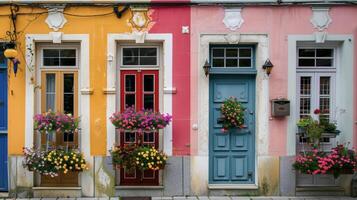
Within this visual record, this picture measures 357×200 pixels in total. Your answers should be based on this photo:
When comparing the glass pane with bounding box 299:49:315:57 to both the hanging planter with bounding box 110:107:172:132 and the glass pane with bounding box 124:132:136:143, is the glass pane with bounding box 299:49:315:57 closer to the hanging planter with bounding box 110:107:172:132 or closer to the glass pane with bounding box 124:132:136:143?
the hanging planter with bounding box 110:107:172:132

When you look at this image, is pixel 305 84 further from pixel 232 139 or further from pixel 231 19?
pixel 231 19

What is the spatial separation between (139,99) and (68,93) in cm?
140

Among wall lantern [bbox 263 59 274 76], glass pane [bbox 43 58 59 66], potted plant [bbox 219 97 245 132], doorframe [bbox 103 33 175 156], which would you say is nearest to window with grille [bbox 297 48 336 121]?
wall lantern [bbox 263 59 274 76]

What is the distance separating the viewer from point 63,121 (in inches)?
354

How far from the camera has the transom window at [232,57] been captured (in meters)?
9.62

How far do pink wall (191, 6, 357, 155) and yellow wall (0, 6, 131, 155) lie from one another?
146cm

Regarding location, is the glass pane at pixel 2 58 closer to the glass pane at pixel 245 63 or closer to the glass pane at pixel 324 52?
the glass pane at pixel 245 63

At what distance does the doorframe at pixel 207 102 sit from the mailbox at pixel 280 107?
18 cm

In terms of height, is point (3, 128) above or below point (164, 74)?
below

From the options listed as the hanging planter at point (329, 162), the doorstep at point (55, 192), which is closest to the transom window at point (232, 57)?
the hanging planter at point (329, 162)

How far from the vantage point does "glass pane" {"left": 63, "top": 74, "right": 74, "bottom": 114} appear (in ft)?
31.3

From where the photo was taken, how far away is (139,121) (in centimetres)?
898

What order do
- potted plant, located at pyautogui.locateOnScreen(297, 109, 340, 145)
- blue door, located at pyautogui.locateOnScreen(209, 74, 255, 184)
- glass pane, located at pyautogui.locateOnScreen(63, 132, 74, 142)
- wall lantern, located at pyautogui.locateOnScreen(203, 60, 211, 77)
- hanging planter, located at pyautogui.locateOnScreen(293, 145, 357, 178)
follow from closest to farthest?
hanging planter, located at pyautogui.locateOnScreen(293, 145, 357, 178) < potted plant, located at pyautogui.locateOnScreen(297, 109, 340, 145) < wall lantern, located at pyautogui.locateOnScreen(203, 60, 211, 77) < glass pane, located at pyautogui.locateOnScreen(63, 132, 74, 142) < blue door, located at pyautogui.locateOnScreen(209, 74, 255, 184)

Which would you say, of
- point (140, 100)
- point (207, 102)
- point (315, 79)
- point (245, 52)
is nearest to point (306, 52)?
point (315, 79)
